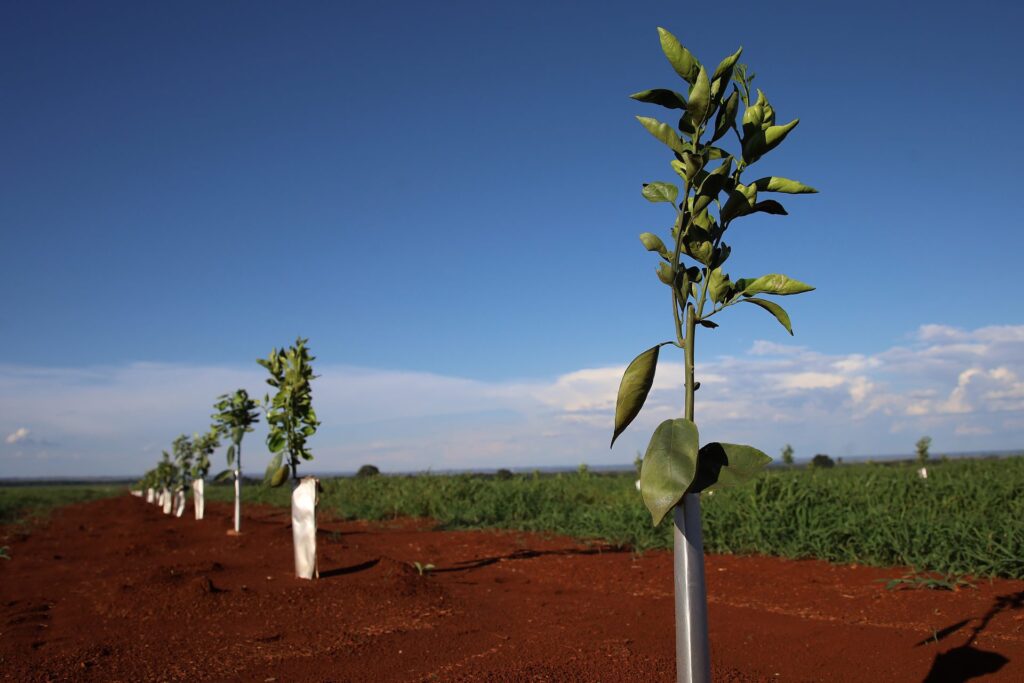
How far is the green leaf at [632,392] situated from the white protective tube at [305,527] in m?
5.93

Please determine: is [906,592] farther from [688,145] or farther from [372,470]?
[372,470]

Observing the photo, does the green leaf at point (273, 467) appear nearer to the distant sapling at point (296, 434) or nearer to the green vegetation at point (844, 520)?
the distant sapling at point (296, 434)

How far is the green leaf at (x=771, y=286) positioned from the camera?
2349mm

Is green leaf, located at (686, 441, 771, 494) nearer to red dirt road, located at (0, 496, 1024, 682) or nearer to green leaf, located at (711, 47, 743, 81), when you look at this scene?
green leaf, located at (711, 47, 743, 81)

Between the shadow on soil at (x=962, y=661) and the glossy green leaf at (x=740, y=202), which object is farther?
the shadow on soil at (x=962, y=661)

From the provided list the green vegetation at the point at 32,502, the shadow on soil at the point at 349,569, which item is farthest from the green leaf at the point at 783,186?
the green vegetation at the point at 32,502

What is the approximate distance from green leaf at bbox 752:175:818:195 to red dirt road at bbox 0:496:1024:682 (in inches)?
108

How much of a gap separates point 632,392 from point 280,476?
20.5 ft

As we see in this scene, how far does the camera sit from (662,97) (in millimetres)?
2490

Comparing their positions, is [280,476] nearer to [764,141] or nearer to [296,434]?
[296,434]

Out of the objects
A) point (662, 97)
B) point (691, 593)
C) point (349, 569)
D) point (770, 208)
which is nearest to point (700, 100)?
point (662, 97)

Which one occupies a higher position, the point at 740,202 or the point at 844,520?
the point at 740,202

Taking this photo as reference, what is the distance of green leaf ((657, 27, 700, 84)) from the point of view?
251 centimetres

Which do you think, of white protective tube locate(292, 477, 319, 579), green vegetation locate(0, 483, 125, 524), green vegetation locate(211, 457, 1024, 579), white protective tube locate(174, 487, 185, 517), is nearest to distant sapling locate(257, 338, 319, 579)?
white protective tube locate(292, 477, 319, 579)
